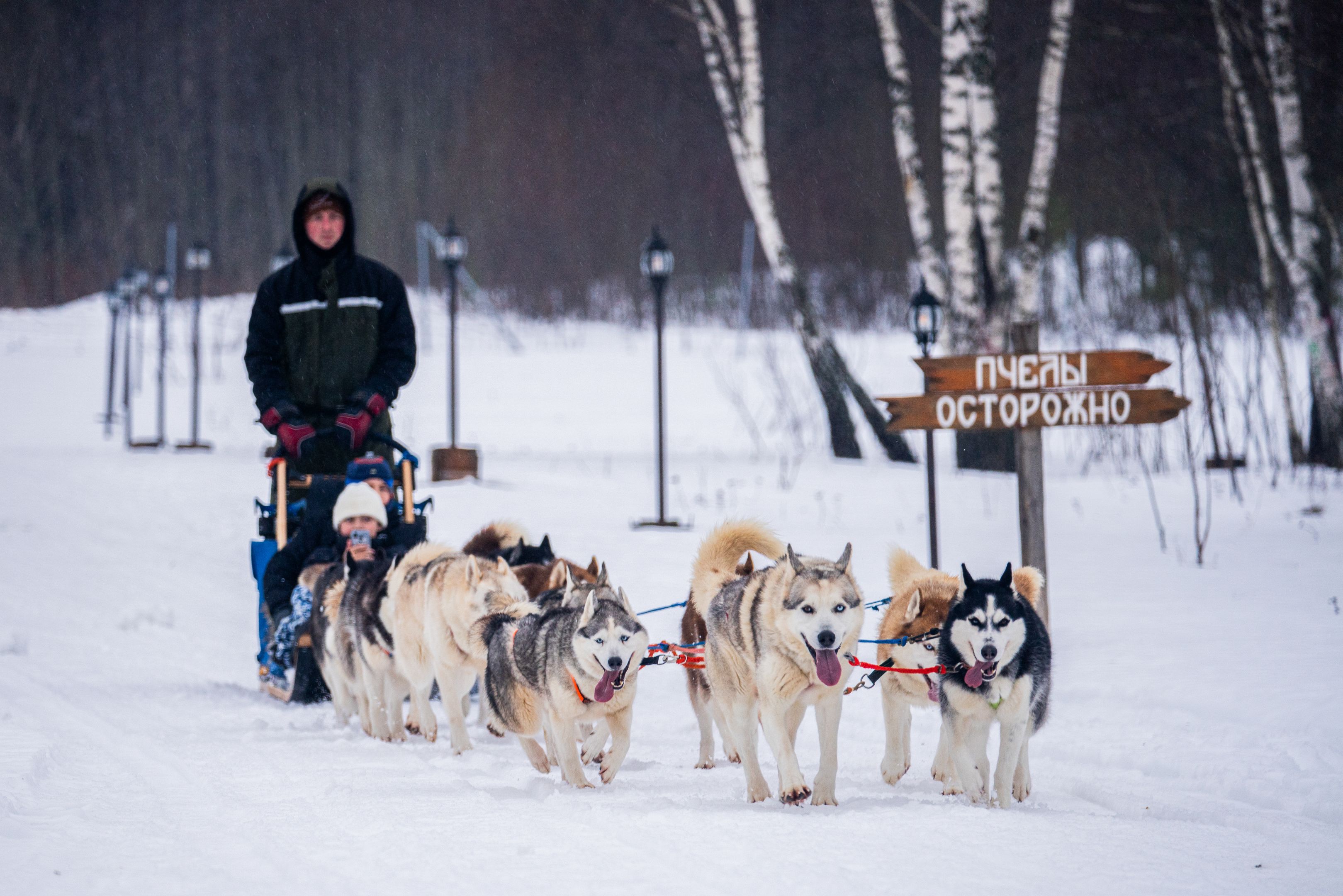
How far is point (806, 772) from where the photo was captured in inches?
191

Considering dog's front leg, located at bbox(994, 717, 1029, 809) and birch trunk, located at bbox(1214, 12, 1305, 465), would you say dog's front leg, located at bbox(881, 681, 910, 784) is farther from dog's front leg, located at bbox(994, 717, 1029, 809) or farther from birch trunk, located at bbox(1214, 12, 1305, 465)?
birch trunk, located at bbox(1214, 12, 1305, 465)

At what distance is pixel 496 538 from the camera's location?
6.69 metres

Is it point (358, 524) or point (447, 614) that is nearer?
point (447, 614)

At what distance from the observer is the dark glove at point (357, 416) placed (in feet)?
20.1

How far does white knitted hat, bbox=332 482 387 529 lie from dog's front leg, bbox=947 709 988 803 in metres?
3.07

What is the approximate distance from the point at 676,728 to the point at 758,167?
856cm

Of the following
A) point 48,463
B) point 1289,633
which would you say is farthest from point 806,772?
point 48,463

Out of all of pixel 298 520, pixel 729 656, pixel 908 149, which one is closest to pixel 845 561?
pixel 729 656

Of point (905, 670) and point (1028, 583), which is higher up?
point (1028, 583)

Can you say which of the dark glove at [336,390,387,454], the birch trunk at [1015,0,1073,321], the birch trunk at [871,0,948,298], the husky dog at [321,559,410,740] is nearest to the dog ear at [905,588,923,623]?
the husky dog at [321,559,410,740]

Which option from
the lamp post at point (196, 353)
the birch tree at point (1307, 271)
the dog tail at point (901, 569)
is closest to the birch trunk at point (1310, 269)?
the birch tree at point (1307, 271)

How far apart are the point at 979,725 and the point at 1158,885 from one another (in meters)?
1.00

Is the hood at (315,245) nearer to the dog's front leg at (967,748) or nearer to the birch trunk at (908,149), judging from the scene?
the dog's front leg at (967,748)

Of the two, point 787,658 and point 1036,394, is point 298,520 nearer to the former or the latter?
point 787,658
